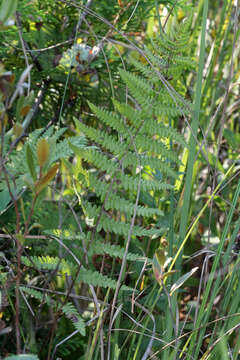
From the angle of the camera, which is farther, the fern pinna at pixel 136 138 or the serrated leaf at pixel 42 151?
the fern pinna at pixel 136 138

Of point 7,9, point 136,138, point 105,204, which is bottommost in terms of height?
point 105,204

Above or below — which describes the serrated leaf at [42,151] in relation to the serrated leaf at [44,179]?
above

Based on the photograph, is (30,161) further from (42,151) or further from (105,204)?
(105,204)

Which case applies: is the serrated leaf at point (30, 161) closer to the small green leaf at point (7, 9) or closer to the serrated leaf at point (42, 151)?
the serrated leaf at point (42, 151)

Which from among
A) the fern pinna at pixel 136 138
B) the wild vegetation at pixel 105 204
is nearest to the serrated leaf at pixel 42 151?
the wild vegetation at pixel 105 204

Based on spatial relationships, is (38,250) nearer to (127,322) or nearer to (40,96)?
(127,322)

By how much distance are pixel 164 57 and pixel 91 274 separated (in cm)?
41

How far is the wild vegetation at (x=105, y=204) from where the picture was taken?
0.72 m

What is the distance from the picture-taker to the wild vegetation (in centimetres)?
72

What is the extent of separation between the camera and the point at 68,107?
121cm

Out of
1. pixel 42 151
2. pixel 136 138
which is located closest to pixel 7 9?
pixel 42 151

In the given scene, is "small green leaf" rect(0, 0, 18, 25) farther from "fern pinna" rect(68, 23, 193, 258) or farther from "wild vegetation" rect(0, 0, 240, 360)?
"fern pinna" rect(68, 23, 193, 258)

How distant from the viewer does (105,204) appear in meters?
0.76

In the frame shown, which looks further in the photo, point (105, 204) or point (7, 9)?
point (105, 204)
